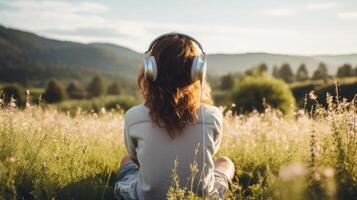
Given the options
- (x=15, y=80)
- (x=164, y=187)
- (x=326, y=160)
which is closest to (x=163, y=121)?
(x=164, y=187)

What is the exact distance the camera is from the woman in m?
4.21

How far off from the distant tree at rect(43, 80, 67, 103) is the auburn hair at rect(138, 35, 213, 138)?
2409 inches

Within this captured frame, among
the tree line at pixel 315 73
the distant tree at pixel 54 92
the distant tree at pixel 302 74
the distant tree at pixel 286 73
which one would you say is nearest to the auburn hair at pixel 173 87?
the tree line at pixel 315 73

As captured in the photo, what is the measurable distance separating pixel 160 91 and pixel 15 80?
158m

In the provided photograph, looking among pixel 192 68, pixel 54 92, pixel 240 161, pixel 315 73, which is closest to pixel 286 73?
pixel 315 73

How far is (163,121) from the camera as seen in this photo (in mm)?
4270

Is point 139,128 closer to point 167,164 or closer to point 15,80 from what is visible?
point 167,164

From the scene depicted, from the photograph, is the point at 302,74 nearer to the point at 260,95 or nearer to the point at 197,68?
the point at 260,95

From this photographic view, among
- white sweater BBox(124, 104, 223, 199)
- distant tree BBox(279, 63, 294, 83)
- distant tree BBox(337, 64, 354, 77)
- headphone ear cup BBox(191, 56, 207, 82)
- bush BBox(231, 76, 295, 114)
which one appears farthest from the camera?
distant tree BBox(279, 63, 294, 83)

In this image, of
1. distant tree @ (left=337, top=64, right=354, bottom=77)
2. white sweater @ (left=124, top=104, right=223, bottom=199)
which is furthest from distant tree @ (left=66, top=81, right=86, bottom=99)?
white sweater @ (left=124, top=104, right=223, bottom=199)

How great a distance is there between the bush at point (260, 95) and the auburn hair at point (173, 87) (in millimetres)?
21222

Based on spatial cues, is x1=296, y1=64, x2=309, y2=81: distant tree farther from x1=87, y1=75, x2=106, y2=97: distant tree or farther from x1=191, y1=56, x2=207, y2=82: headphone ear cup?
x1=191, y1=56, x2=207, y2=82: headphone ear cup

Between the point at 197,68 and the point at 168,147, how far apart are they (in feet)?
2.35

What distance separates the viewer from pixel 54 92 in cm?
6494
